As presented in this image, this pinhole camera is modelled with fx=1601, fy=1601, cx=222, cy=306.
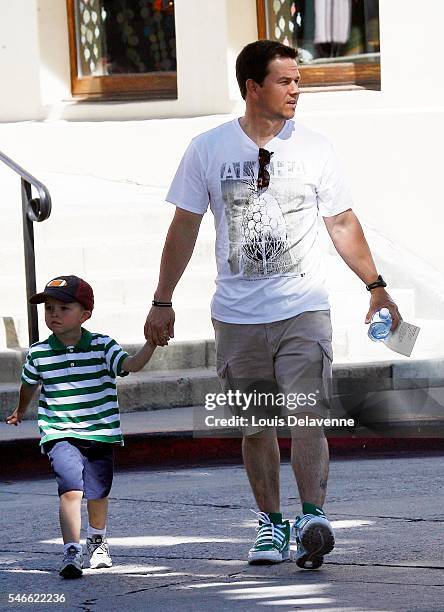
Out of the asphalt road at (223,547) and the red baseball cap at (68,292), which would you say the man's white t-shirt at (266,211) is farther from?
the asphalt road at (223,547)

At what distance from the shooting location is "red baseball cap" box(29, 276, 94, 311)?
20.9 feet

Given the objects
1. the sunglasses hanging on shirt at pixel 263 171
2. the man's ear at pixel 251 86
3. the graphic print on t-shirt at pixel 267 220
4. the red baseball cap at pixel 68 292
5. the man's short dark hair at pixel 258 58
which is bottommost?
the red baseball cap at pixel 68 292

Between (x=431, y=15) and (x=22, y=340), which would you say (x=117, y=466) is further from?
(x=431, y=15)

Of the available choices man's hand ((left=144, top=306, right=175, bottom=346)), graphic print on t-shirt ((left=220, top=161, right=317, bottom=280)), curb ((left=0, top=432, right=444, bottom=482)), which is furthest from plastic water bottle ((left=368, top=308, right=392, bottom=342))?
curb ((left=0, top=432, right=444, bottom=482))

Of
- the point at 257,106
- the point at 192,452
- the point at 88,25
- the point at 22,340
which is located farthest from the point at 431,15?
the point at 257,106

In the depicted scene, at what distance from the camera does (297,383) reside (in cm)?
613

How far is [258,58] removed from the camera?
6.32 meters

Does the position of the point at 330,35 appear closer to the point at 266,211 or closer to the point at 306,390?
the point at 266,211

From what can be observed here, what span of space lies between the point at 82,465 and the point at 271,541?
0.81m

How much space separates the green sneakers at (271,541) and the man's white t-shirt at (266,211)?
809 millimetres

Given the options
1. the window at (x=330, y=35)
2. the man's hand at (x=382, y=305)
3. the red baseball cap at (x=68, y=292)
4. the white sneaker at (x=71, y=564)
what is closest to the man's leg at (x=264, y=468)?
the man's hand at (x=382, y=305)

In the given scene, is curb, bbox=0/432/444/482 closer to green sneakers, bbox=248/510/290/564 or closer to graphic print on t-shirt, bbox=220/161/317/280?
green sneakers, bbox=248/510/290/564

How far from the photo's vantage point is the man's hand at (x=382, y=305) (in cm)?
615

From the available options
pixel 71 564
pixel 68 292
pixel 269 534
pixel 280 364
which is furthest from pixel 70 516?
pixel 280 364
